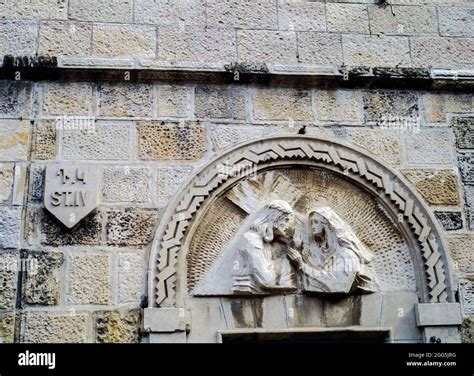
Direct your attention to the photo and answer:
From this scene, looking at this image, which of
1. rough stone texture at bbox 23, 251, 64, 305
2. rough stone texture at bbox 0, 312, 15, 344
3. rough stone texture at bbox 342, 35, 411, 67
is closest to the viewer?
rough stone texture at bbox 0, 312, 15, 344

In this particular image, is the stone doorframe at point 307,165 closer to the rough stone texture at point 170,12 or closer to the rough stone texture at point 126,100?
the rough stone texture at point 126,100

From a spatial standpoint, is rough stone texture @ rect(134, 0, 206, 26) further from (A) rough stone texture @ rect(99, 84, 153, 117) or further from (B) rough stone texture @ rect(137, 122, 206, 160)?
(B) rough stone texture @ rect(137, 122, 206, 160)

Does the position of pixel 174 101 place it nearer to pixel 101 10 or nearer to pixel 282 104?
pixel 282 104

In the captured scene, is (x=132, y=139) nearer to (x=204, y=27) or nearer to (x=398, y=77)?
(x=204, y=27)

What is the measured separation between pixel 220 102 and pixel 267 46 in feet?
2.05

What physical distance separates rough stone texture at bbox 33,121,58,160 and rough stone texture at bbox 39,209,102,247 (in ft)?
1.38

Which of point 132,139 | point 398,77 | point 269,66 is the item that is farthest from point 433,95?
point 132,139

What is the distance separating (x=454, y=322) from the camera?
5664mm

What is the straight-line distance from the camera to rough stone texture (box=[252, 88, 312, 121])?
620 centimetres

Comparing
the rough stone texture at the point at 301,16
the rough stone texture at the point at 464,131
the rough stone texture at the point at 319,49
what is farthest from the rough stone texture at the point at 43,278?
the rough stone texture at the point at 464,131

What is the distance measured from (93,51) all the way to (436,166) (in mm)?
2669

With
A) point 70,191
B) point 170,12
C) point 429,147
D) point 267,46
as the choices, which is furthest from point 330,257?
point 170,12

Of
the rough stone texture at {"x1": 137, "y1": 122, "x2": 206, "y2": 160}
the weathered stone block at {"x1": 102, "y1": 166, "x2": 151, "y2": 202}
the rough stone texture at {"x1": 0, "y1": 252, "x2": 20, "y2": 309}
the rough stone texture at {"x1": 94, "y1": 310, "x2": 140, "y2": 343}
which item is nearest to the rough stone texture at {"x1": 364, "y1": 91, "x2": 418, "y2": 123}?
the rough stone texture at {"x1": 137, "y1": 122, "x2": 206, "y2": 160}

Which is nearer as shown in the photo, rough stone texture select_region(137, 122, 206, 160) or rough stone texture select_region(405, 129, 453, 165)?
rough stone texture select_region(137, 122, 206, 160)
